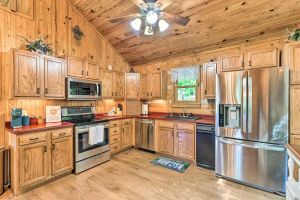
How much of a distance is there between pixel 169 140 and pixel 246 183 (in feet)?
5.75

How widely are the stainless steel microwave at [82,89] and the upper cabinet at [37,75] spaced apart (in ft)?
0.44

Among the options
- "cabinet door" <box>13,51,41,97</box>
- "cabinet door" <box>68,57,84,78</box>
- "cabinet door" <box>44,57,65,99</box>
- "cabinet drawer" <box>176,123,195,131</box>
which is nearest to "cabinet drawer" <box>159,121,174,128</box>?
"cabinet drawer" <box>176,123,195,131</box>

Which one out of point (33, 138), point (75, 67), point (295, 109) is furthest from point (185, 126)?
point (33, 138)

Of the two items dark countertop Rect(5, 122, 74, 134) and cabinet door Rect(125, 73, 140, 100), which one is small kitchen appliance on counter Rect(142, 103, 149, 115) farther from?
dark countertop Rect(5, 122, 74, 134)

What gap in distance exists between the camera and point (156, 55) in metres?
4.85

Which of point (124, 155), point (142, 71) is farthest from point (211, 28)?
point (124, 155)

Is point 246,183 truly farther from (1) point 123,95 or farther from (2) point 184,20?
(1) point 123,95

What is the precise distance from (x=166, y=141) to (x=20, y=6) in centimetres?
409

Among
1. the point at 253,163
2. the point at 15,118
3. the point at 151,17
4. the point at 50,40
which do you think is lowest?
the point at 253,163

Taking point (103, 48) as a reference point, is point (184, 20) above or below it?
below

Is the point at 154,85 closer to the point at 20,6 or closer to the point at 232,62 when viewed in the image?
the point at 232,62

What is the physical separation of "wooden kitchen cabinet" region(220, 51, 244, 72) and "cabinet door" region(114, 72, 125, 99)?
2.72m

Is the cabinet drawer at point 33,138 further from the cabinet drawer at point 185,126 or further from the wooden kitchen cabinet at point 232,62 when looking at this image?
the wooden kitchen cabinet at point 232,62

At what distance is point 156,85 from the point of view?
4695mm
